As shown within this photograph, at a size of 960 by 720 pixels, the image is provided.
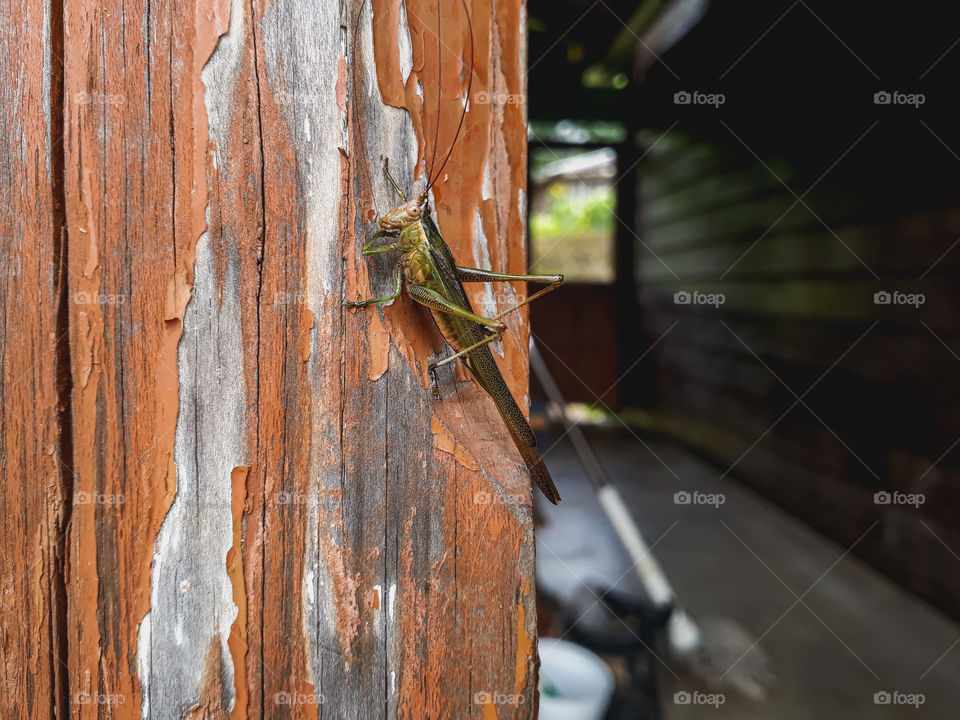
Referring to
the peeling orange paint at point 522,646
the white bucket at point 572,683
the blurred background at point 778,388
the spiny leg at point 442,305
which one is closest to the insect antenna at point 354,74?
the spiny leg at point 442,305

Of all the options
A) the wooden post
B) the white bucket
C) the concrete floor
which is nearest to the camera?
the wooden post

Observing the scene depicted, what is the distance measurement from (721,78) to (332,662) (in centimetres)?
551

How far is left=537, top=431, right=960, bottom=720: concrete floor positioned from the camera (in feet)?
8.00

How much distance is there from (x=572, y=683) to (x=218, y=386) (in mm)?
1683

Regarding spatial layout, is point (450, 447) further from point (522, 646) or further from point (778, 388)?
point (778, 388)

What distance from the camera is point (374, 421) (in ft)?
1.81

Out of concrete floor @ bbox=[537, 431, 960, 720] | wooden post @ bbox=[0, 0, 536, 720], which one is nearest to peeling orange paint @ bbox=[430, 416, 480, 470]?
wooden post @ bbox=[0, 0, 536, 720]

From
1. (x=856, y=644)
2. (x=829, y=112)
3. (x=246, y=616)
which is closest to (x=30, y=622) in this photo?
(x=246, y=616)

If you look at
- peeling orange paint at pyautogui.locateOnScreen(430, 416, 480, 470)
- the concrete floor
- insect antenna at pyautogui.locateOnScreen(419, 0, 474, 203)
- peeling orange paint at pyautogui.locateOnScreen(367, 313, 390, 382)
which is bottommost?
the concrete floor

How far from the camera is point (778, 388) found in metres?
4.70

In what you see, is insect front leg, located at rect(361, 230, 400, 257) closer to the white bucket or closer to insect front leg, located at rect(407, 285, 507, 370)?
insect front leg, located at rect(407, 285, 507, 370)

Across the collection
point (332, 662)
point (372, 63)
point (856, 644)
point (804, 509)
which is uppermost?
point (372, 63)

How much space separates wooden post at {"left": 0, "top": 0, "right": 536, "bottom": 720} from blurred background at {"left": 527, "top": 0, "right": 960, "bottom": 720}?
0.84 m

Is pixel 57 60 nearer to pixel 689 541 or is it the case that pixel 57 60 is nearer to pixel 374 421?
pixel 374 421
